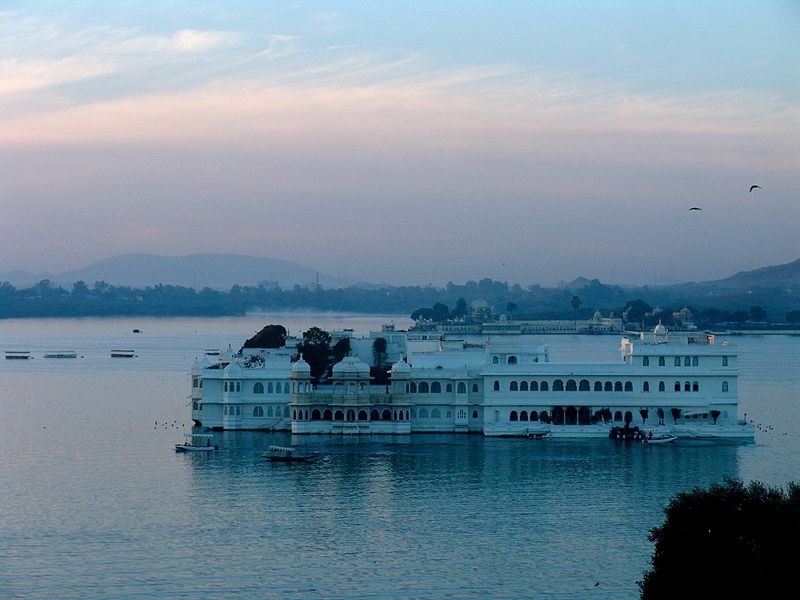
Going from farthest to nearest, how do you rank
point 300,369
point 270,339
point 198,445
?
point 270,339 < point 300,369 < point 198,445

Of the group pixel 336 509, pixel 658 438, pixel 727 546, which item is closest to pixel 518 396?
pixel 658 438

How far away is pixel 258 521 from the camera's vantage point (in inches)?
1158

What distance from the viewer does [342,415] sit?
139 feet

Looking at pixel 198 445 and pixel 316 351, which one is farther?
pixel 316 351

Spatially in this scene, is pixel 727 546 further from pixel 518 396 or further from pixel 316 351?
pixel 316 351

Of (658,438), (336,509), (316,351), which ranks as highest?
(316,351)

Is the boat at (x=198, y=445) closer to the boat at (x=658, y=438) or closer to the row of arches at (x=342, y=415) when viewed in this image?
the row of arches at (x=342, y=415)

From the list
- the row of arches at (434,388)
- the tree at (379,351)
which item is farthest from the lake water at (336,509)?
the tree at (379,351)

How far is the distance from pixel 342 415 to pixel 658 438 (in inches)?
336

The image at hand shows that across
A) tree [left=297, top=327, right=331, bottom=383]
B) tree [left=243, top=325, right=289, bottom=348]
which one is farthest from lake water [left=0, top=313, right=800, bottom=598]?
tree [left=243, top=325, right=289, bottom=348]

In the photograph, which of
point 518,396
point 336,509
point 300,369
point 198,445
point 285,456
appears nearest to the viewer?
→ point 336,509

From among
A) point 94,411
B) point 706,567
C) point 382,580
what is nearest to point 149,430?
point 94,411

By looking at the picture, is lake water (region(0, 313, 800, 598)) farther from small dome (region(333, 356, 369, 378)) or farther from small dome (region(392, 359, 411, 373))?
small dome (region(333, 356, 369, 378))

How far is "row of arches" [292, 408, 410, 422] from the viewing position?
4244cm
